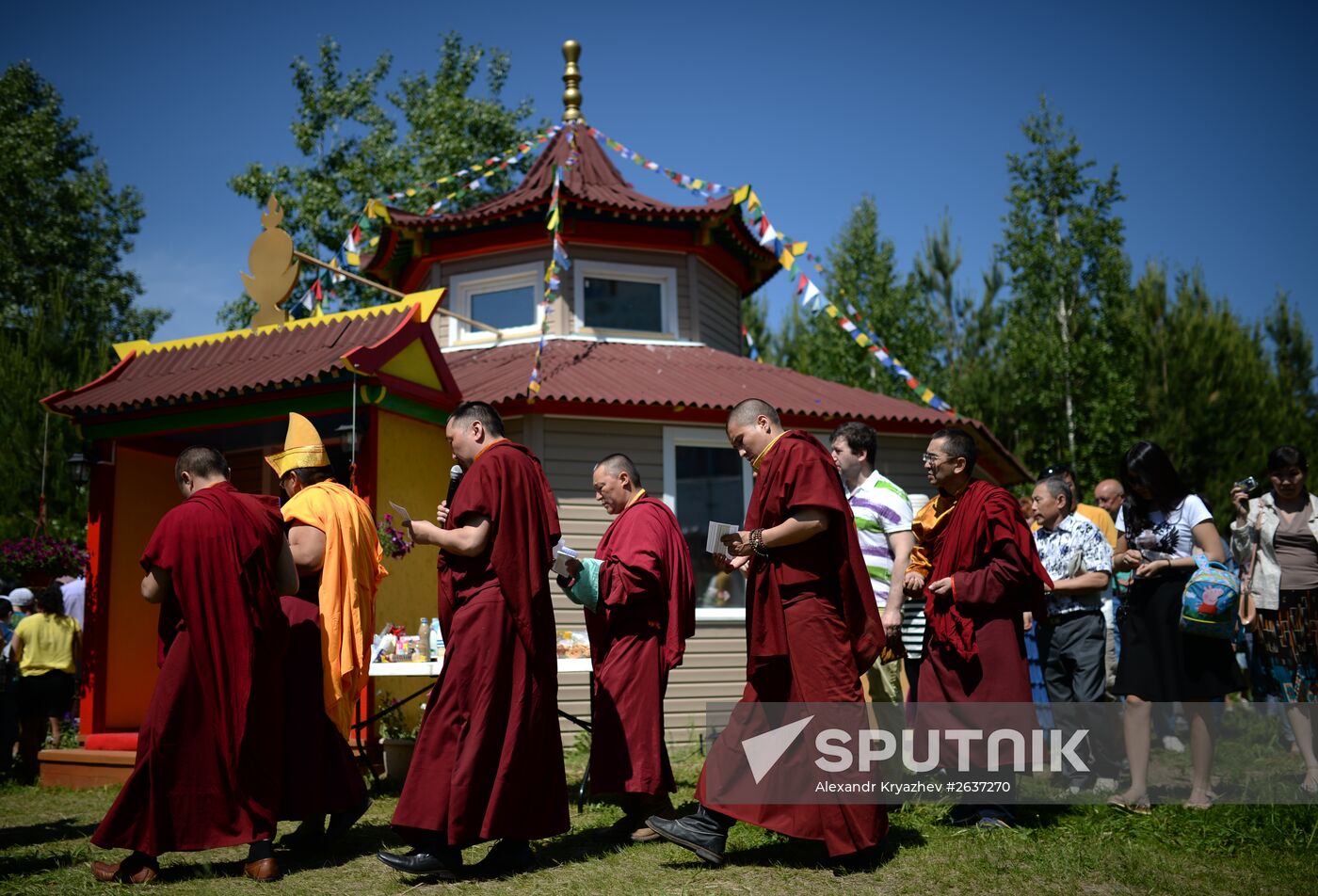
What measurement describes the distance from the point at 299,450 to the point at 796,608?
285 cm

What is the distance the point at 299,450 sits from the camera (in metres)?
5.61

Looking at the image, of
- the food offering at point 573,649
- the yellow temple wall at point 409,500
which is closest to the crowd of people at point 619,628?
the food offering at point 573,649

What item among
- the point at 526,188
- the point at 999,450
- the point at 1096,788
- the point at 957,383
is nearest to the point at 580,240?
the point at 526,188

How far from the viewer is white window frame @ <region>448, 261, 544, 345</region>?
12.0 meters

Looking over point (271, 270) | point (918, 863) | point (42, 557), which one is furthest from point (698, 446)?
point (42, 557)

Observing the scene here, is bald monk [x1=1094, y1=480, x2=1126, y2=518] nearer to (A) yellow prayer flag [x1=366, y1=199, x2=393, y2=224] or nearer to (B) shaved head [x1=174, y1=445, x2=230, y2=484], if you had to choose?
(B) shaved head [x1=174, y1=445, x2=230, y2=484]

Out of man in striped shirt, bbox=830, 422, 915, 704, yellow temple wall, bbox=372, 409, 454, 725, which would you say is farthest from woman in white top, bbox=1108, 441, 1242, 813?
yellow temple wall, bbox=372, 409, 454, 725

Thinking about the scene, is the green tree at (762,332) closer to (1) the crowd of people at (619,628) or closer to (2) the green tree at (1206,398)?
(2) the green tree at (1206,398)

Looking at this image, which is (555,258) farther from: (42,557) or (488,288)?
(42,557)

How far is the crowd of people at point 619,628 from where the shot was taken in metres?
4.41

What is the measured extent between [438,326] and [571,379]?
3.10 metres

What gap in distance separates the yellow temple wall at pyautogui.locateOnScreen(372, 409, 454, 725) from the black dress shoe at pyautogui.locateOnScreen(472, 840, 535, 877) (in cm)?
353

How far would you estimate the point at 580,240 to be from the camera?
1193 centimetres

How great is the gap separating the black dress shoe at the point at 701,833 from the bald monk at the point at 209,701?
173 cm
